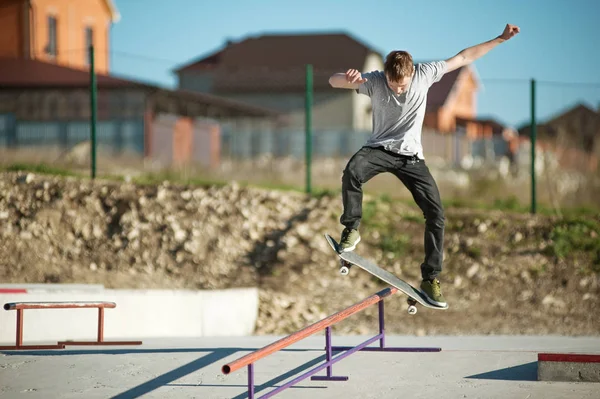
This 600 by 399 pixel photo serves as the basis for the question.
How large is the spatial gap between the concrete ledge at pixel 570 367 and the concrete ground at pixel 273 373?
72 millimetres

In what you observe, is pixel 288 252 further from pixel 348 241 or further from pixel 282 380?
pixel 348 241

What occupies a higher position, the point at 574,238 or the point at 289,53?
the point at 289,53

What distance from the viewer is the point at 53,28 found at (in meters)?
27.8

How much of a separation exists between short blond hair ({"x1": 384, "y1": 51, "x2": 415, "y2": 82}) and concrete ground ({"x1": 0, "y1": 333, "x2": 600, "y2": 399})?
2262 mm

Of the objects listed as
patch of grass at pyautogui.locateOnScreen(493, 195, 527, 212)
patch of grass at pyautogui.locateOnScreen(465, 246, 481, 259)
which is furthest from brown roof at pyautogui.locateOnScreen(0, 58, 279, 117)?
patch of grass at pyautogui.locateOnScreen(465, 246, 481, 259)

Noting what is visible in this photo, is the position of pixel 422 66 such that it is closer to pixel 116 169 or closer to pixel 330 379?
pixel 330 379

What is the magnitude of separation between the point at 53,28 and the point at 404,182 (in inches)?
927

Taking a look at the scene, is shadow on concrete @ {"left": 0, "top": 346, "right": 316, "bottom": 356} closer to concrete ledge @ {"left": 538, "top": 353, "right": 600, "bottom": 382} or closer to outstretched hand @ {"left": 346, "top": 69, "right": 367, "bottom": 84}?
concrete ledge @ {"left": 538, "top": 353, "right": 600, "bottom": 382}

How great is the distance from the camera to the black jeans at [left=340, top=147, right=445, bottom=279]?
20.9ft

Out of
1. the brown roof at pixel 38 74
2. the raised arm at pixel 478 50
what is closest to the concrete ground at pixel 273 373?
the raised arm at pixel 478 50

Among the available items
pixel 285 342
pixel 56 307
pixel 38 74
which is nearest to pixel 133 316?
pixel 56 307

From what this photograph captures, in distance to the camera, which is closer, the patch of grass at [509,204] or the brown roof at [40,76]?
the patch of grass at [509,204]

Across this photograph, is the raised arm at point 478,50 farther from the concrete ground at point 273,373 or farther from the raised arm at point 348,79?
the concrete ground at point 273,373

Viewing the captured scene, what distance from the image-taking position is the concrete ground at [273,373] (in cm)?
627
